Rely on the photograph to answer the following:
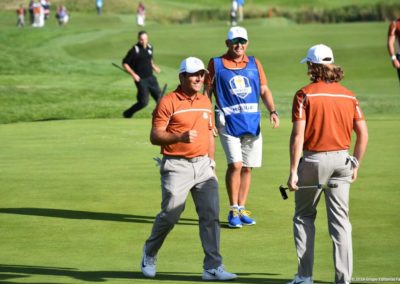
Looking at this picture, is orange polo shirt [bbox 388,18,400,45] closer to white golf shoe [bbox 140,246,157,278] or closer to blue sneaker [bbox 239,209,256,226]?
blue sneaker [bbox 239,209,256,226]

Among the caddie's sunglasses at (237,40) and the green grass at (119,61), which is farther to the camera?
the green grass at (119,61)

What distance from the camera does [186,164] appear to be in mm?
10852

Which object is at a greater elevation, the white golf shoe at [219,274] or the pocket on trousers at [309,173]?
the pocket on trousers at [309,173]

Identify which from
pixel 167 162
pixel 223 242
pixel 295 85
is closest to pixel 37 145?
pixel 223 242

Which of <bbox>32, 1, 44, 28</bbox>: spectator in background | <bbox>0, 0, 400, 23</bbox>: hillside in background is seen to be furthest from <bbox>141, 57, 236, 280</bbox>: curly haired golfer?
<bbox>32, 1, 44, 28</bbox>: spectator in background

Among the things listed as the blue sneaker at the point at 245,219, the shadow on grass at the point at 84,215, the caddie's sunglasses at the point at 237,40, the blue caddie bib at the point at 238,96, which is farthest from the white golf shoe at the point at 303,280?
the caddie's sunglasses at the point at 237,40

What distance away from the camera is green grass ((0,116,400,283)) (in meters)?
11.1

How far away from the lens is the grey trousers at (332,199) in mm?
9922

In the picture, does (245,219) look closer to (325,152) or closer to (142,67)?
(325,152)

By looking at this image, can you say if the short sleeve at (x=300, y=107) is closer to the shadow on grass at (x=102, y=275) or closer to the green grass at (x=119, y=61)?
the shadow on grass at (x=102, y=275)

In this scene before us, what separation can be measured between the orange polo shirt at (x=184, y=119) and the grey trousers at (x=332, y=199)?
118 centimetres

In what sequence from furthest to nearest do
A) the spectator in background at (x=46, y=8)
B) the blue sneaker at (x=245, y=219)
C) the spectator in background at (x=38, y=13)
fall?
the spectator in background at (x=46, y=8) < the spectator in background at (x=38, y=13) < the blue sneaker at (x=245, y=219)

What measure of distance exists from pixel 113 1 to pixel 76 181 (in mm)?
69188

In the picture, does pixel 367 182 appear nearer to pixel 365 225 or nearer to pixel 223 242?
pixel 365 225
